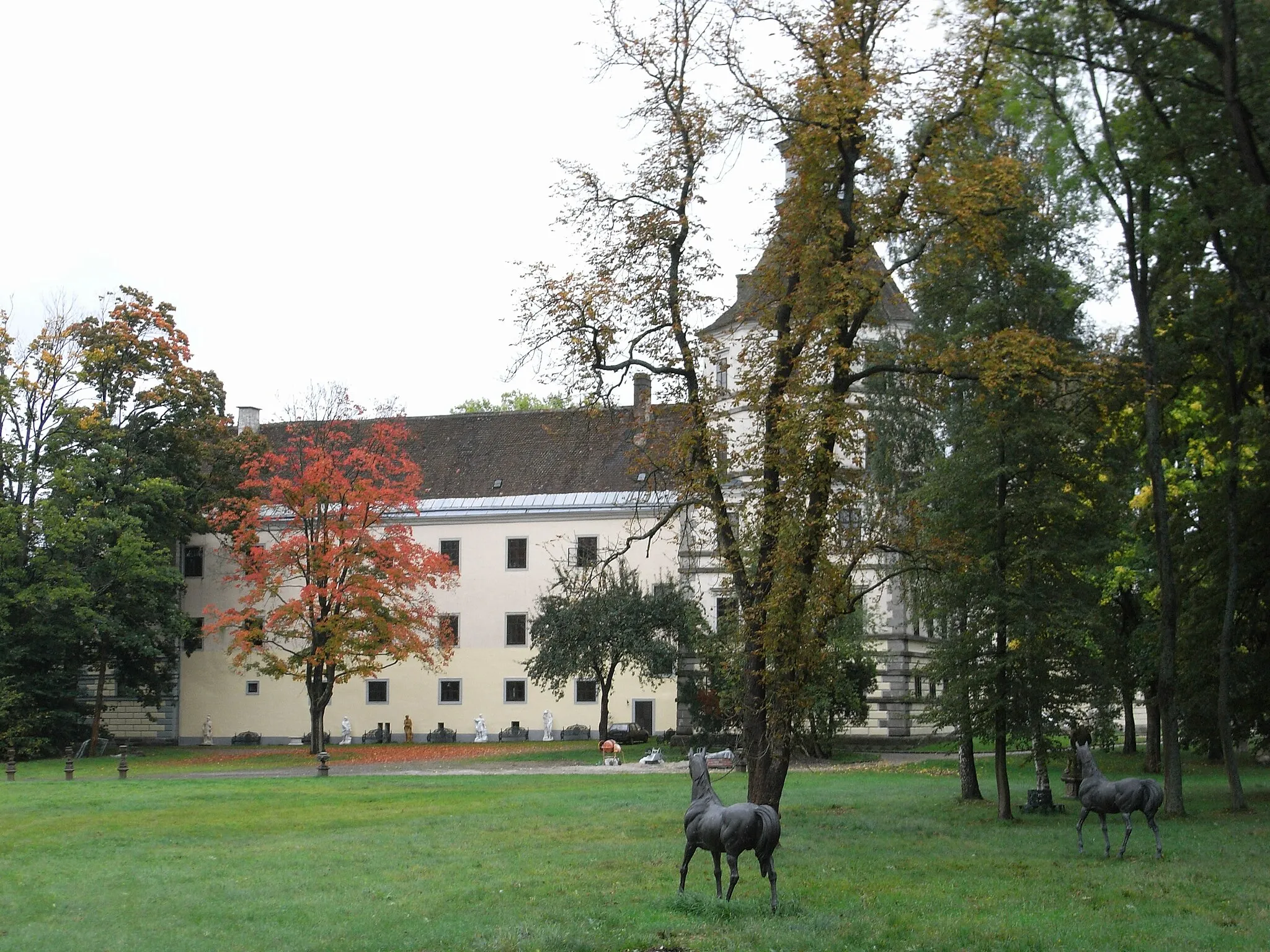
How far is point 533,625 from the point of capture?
143ft

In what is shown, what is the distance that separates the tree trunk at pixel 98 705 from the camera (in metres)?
46.4

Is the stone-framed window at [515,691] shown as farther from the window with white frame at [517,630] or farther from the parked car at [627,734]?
the parked car at [627,734]

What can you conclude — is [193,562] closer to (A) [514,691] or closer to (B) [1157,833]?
(A) [514,691]

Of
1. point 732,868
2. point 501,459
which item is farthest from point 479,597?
point 732,868

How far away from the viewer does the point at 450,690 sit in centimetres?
5319

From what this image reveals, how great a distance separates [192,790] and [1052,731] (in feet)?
58.5

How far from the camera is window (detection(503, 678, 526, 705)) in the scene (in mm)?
52375

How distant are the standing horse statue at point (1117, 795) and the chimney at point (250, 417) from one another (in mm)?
48890

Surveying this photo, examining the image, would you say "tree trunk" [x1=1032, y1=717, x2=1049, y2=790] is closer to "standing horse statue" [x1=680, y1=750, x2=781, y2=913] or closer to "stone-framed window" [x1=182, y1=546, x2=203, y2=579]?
"standing horse statue" [x1=680, y1=750, x2=781, y2=913]

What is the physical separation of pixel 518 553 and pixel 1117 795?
39771 mm

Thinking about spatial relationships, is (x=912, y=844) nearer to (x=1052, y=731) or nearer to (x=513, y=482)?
(x=1052, y=731)

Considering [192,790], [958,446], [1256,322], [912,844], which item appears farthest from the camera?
[192,790]

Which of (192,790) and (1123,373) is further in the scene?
(192,790)

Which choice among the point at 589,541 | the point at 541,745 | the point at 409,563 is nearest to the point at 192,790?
the point at 409,563
